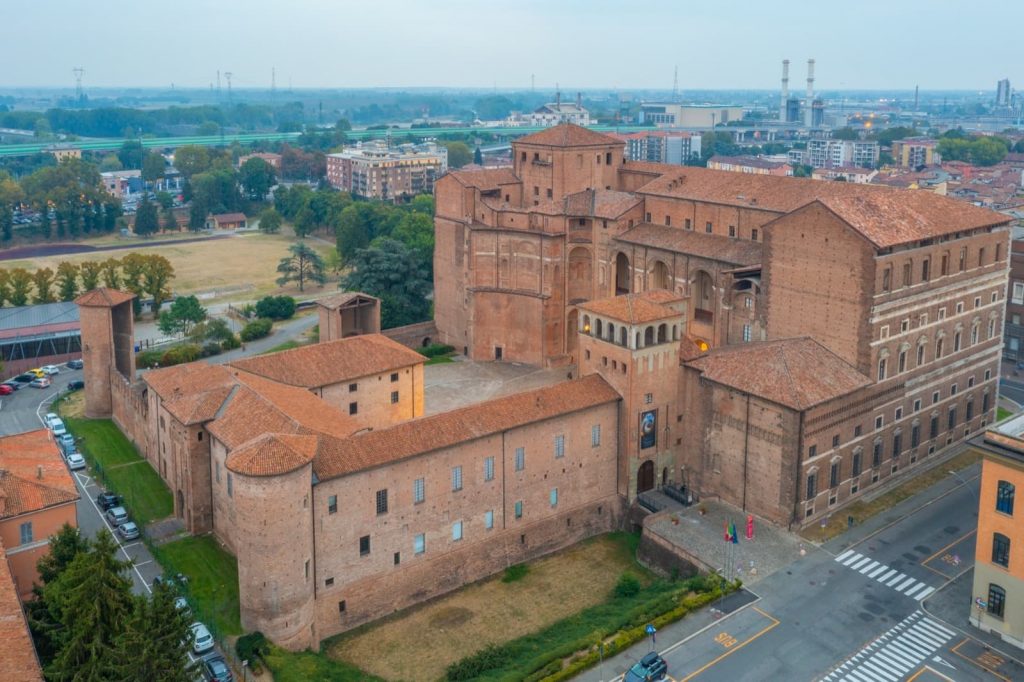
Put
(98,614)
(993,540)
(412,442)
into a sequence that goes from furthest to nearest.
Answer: (412,442), (993,540), (98,614)

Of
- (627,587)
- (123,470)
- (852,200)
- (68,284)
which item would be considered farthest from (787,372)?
(68,284)

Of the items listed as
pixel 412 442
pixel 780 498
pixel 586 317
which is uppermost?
pixel 586 317

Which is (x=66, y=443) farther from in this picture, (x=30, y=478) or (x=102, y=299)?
(x=30, y=478)

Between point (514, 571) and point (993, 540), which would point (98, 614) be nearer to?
point (514, 571)

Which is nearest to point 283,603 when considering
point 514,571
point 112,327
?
point 514,571

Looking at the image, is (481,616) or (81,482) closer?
(481,616)

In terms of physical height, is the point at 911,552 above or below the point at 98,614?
below
